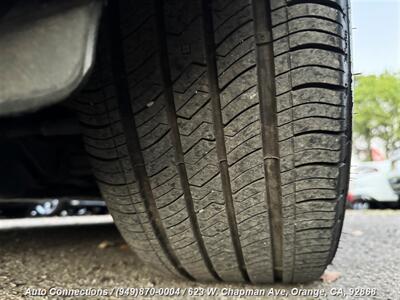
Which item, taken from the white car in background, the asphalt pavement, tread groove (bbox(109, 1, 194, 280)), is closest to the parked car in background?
the asphalt pavement

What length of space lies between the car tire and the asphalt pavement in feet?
0.65

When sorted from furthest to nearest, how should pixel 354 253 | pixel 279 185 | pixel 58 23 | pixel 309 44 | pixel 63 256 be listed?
pixel 354 253, pixel 63 256, pixel 279 185, pixel 309 44, pixel 58 23

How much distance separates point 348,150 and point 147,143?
42 cm

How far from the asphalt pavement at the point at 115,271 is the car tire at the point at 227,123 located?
0.20 meters

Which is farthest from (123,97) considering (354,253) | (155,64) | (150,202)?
(354,253)

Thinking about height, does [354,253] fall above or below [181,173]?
below

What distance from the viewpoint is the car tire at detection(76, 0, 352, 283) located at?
78 cm

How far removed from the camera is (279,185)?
897mm

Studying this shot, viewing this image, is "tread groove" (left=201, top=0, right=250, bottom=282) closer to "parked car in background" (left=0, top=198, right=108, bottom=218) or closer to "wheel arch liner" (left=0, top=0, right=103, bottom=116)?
"wheel arch liner" (left=0, top=0, right=103, bottom=116)

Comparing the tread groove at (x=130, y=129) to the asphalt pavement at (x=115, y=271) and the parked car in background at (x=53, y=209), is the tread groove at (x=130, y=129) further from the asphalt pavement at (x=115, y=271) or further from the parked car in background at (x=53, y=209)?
the parked car in background at (x=53, y=209)

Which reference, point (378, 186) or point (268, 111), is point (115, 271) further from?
point (378, 186)

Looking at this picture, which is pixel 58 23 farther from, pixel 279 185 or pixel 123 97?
pixel 279 185

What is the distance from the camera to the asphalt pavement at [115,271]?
1188 mm

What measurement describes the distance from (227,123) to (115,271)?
2.64 feet
